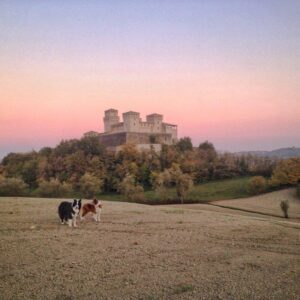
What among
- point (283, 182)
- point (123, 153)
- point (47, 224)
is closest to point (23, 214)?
point (47, 224)

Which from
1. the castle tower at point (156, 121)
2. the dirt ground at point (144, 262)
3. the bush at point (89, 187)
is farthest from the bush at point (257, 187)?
the castle tower at point (156, 121)

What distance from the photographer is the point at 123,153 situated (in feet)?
286

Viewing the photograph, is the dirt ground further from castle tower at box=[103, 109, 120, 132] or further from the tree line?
castle tower at box=[103, 109, 120, 132]

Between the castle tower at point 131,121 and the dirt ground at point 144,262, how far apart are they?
94.7 metres

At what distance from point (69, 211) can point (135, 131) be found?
9608 cm

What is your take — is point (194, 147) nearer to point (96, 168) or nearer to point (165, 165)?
point (165, 165)

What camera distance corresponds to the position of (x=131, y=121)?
111250 millimetres

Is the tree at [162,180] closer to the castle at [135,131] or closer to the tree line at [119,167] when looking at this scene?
the tree line at [119,167]

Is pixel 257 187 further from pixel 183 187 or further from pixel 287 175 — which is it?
pixel 183 187

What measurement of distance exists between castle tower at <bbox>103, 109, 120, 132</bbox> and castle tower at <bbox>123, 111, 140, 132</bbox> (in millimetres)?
12639

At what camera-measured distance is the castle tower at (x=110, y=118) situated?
124 m

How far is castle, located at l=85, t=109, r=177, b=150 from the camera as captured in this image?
109 meters

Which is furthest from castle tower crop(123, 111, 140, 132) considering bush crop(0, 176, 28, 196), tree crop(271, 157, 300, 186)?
bush crop(0, 176, 28, 196)

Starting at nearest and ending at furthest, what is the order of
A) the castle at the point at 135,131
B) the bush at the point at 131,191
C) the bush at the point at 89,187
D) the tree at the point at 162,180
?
1. the bush at the point at 131,191
2. the bush at the point at 89,187
3. the tree at the point at 162,180
4. the castle at the point at 135,131
